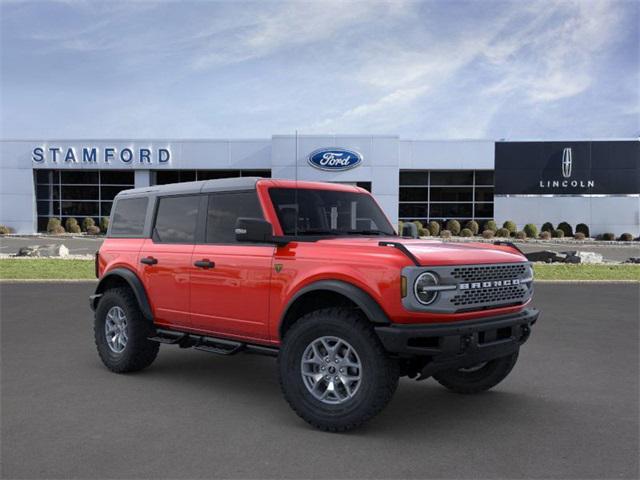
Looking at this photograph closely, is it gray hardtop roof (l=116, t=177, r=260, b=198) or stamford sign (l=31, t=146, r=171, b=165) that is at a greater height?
stamford sign (l=31, t=146, r=171, b=165)

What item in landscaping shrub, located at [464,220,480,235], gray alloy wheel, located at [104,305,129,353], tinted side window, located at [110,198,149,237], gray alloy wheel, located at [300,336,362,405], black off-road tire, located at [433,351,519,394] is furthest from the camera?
landscaping shrub, located at [464,220,480,235]

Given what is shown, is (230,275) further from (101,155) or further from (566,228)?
(101,155)

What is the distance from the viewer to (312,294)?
16.7 ft

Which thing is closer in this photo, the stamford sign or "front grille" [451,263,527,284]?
"front grille" [451,263,527,284]

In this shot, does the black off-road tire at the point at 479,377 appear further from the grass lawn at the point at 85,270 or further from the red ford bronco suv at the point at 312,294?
the grass lawn at the point at 85,270

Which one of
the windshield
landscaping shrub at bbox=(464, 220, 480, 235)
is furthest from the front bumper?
landscaping shrub at bbox=(464, 220, 480, 235)

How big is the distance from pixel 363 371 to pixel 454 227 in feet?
116

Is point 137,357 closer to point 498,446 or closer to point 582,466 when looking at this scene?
point 498,446

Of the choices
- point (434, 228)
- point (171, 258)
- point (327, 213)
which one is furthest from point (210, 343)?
point (434, 228)

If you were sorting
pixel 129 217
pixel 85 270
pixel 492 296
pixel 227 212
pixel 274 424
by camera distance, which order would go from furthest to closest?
pixel 85 270, pixel 129 217, pixel 227 212, pixel 492 296, pixel 274 424

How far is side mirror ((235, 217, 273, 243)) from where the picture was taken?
16.4 ft

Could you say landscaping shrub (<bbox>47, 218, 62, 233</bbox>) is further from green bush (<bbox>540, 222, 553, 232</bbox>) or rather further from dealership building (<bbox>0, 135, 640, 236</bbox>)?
green bush (<bbox>540, 222, 553, 232</bbox>)

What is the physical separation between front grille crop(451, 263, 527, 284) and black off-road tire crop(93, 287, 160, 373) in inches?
143

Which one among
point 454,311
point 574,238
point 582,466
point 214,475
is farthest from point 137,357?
point 574,238
